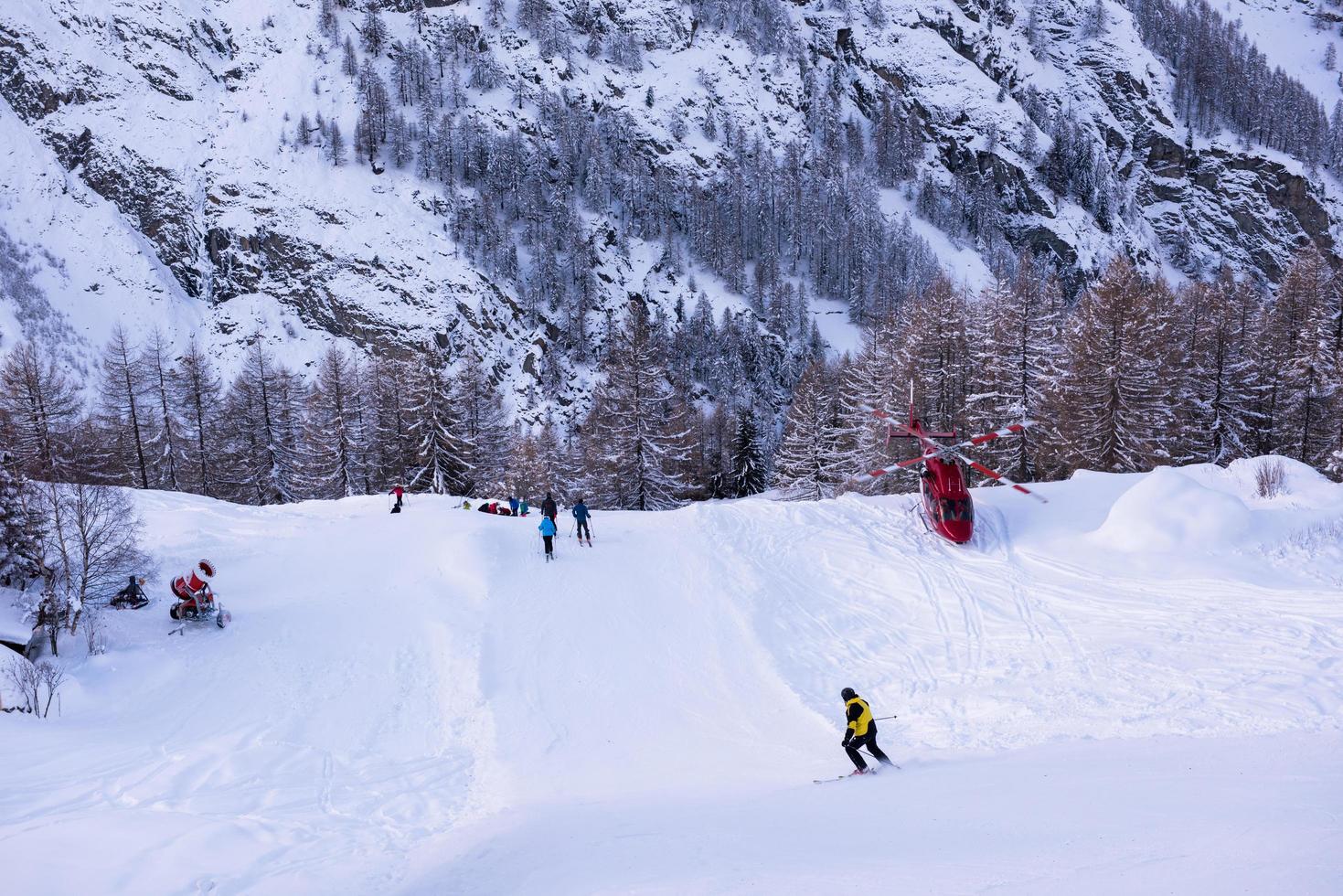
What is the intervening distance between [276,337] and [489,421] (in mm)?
44529

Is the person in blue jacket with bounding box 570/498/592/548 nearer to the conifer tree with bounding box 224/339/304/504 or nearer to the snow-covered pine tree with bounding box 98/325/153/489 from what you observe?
the conifer tree with bounding box 224/339/304/504

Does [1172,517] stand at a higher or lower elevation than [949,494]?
lower

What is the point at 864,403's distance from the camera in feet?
119

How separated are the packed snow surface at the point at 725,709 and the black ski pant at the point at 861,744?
35 centimetres

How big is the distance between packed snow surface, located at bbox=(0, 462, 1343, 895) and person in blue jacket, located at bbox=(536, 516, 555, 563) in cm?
57

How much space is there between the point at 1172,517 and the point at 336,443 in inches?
1544

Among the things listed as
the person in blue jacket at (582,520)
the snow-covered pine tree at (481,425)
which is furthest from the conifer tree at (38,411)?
the person in blue jacket at (582,520)

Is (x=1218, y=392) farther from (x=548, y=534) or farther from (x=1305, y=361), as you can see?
(x=548, y=534)

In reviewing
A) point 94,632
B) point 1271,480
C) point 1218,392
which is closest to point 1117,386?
point 1218,392

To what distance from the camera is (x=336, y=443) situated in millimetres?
38250

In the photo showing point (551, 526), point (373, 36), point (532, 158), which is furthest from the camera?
point (373, 36)

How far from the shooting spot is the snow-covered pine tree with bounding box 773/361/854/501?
123 ft

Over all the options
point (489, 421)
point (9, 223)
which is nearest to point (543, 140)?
point (9, 223)

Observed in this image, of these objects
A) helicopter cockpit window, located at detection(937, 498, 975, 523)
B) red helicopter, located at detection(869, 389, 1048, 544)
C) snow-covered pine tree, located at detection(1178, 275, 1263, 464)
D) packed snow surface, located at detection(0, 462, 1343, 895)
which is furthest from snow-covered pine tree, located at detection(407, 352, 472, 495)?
snow-covered pine tree, located at detection(1178, 275, 1263, 464)
